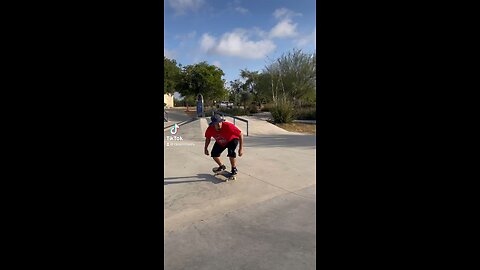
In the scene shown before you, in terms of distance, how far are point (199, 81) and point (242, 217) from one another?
2581 centimetres

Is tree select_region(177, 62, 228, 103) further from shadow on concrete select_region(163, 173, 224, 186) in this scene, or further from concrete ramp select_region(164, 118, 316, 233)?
shadow on concrete select_region(163, 173, 224, 186)

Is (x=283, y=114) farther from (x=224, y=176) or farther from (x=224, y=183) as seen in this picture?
(x=224, y=183)

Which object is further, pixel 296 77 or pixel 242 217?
pixel 296 77

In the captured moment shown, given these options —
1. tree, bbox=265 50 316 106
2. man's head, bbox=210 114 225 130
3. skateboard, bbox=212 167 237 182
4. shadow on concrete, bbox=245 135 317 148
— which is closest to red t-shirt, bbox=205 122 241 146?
man's head, bbox=210 114 225 130

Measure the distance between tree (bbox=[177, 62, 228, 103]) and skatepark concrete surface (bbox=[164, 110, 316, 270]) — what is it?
22741 millimetres

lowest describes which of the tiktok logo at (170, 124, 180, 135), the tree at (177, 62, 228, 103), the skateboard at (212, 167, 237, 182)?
the skateboard at (212, 167, 237, 182)

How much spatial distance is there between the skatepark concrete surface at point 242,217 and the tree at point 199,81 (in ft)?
74.6

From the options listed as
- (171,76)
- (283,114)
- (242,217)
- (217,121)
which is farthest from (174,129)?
(171,76)

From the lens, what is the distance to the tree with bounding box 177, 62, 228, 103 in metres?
27.4

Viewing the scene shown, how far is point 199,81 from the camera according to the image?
27500 mm

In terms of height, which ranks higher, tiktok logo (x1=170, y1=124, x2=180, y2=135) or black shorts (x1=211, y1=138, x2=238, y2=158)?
tiktok logo (x1=170, y1=124, x2=180, y2=135)

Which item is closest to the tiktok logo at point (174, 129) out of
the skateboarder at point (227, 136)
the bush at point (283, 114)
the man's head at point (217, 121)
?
the skateboarder at point (227, 136)
